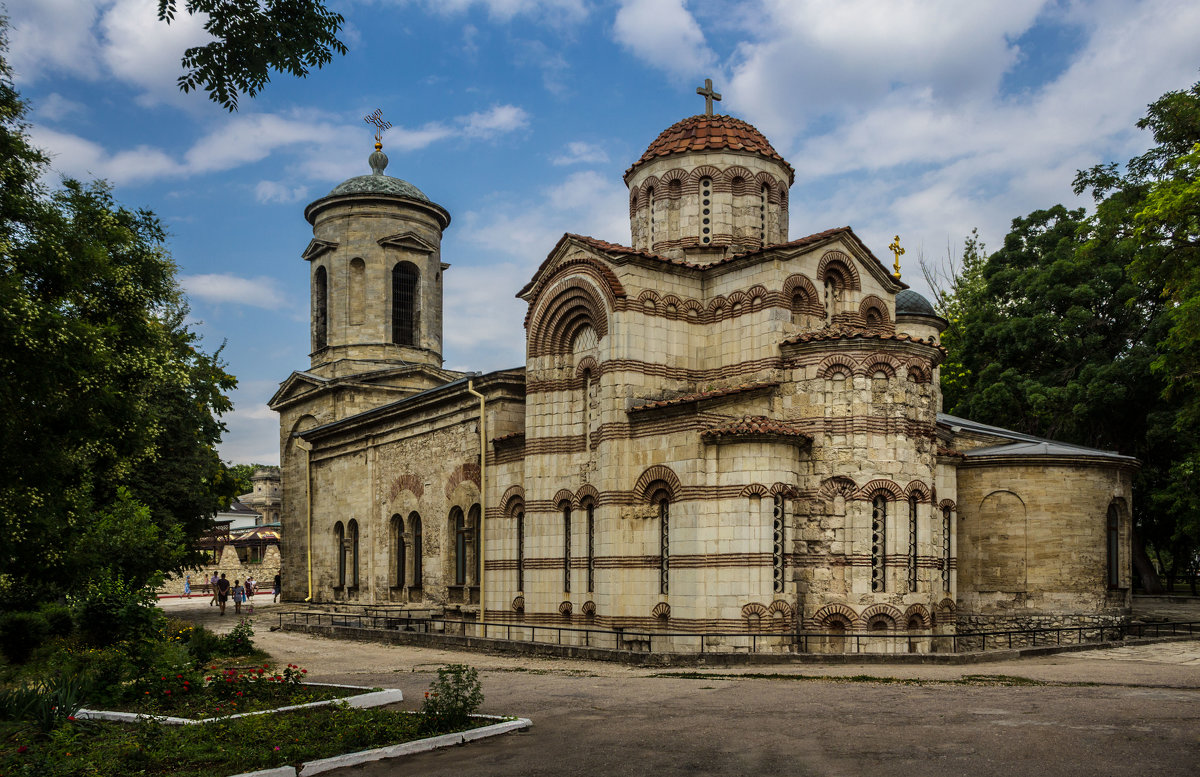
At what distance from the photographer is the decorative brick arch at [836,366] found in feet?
64.7

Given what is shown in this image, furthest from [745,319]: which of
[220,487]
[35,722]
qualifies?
[220,487]

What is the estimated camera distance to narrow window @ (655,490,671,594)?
20.1m

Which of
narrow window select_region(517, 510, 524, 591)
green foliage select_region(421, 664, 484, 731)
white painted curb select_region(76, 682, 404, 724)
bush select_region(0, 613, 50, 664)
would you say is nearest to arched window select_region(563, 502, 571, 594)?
narrow window select_region(517, 510, 524, 591)

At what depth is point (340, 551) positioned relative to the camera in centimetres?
3322

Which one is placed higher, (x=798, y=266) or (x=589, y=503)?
(x=798, y=266)

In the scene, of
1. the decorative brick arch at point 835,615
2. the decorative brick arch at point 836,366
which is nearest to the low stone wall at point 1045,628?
the decorative brick arch at point 835,615

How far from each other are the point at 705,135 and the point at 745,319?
560cm

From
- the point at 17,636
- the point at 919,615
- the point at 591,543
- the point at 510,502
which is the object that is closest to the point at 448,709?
the point at 591,543

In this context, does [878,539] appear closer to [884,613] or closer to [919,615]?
[884,613]

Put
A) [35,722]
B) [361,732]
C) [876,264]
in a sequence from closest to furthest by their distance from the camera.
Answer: [361,732] < [35,722] < [876,264]

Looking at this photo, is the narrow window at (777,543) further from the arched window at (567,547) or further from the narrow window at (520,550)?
the narrow window at (520,550)

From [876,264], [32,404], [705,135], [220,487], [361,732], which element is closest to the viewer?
[361,732]

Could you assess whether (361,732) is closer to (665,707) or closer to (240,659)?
(665,707)

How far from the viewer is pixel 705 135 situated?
24.3 metres
